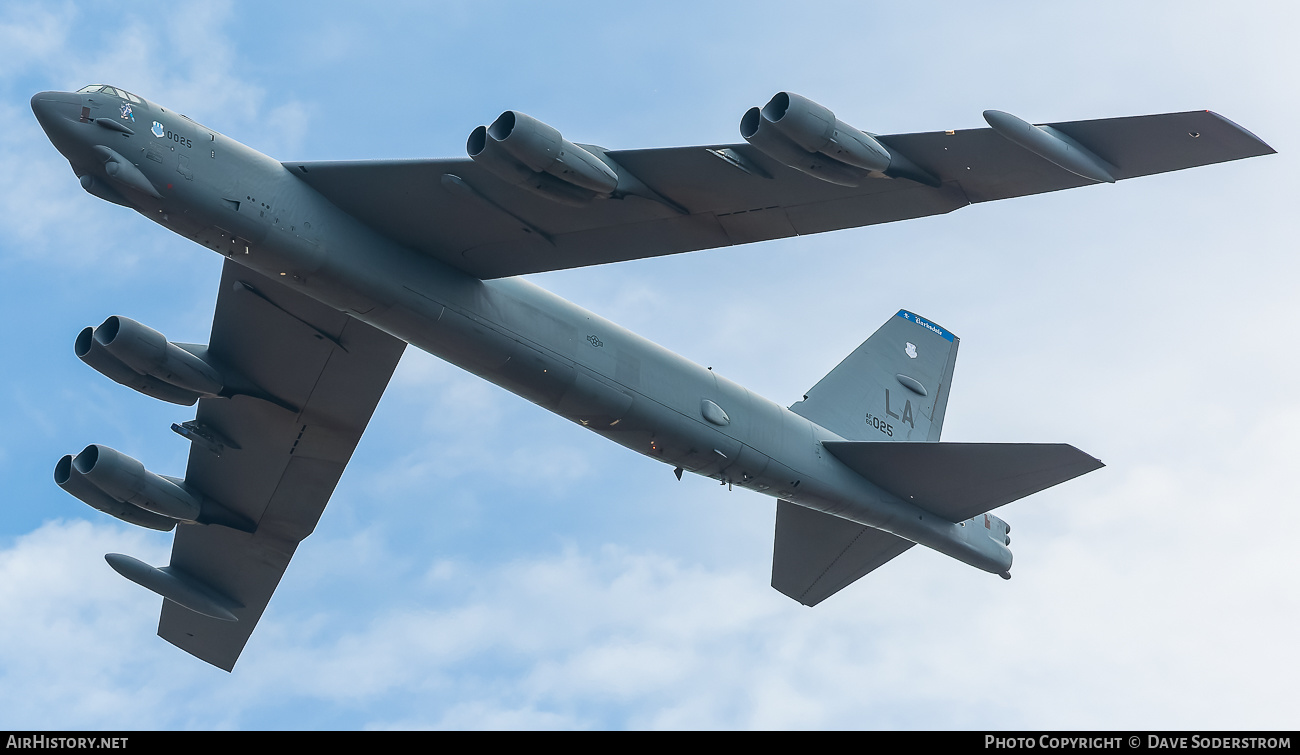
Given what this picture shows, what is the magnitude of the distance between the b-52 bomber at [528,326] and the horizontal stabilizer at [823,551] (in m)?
0.05

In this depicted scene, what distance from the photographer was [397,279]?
1903cm

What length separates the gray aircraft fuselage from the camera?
56.5 ft

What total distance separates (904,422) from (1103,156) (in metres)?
9.96

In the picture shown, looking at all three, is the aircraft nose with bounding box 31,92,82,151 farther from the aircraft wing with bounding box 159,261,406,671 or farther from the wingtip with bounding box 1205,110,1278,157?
the wingtip with bounding box 1205,110,1278,157

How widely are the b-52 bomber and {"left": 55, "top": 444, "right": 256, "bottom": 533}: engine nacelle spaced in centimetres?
5

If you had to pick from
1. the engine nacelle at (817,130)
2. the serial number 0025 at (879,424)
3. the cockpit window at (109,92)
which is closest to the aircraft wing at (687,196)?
the engine nacelle at (817,130)

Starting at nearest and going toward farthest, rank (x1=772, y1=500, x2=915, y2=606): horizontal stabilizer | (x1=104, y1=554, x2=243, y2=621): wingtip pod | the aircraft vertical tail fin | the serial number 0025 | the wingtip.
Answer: the wingtip, (x1=104, y1=554, x2=243, y2=621): wingtip pod, the aircraft vertical tail fin, (x1=772, y1=500, x2=915, y2=606): horizontal stabilizer, the serial number 0025

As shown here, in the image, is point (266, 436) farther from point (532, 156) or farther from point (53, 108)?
point (532, 156)

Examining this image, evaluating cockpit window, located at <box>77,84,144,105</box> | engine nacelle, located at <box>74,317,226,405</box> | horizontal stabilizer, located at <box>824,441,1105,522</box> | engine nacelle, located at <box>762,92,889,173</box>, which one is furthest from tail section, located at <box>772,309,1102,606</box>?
cockpit window, located at <box>77,84,144,105</box>

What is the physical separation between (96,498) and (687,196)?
12796 mm

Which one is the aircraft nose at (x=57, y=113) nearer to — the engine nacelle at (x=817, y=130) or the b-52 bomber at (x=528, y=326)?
the b-52 bomber at (x=528, y=326)

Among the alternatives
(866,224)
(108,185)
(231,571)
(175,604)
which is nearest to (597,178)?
(866,224)

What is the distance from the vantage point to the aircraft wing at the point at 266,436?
71.5 feet

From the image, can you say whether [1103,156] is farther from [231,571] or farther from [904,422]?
[231,571]
